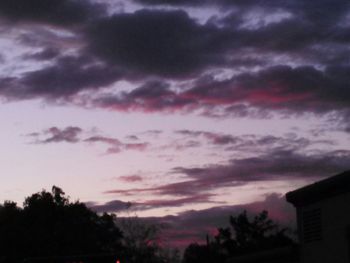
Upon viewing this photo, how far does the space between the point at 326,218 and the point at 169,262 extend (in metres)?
74.4

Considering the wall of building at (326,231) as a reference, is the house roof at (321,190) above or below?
above

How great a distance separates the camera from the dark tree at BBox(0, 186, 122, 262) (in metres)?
73.9

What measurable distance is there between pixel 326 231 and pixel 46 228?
5642 cm

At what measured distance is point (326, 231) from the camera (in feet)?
78.3

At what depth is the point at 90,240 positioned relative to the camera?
251 feet

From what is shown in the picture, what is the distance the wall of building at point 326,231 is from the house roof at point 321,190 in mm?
180

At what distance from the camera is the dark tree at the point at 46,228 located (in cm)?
7394

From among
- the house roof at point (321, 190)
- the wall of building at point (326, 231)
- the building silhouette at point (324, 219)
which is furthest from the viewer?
the wall of building at point (326, 231)

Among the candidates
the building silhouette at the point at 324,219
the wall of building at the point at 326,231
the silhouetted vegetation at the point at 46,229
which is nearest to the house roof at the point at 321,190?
the building silhouette at the point at 324,219

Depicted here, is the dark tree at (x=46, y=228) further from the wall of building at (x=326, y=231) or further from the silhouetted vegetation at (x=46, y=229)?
the wall of building at (x=326, y=231)

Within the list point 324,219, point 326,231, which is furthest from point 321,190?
point 326,231

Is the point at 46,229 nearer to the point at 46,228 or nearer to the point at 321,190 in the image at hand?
the point at 46,228

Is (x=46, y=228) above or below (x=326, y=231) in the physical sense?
above

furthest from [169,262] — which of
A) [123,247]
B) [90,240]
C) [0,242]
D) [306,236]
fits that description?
[306,236]
